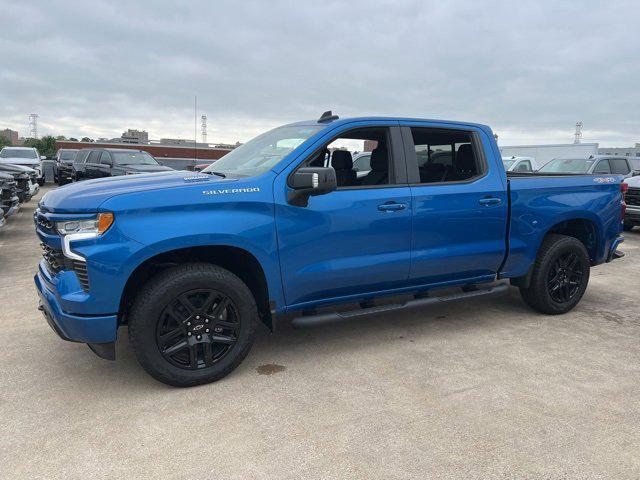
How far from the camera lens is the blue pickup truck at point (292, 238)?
10.3 ft

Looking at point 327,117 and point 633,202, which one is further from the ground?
point 327,117

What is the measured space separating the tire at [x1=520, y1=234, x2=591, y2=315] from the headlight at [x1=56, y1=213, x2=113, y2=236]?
3868 mm

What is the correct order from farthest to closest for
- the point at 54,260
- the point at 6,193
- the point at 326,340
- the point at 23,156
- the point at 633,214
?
the point at 23,156 → the point at 633,214 → the point at 6,193 → the point at 326,340 → the point at 54,260

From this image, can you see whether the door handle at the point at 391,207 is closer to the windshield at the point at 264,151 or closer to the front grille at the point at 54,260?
the windshield at the point at 264,151

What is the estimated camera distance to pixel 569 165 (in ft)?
44.2

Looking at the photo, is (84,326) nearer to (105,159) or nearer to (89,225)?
(89,225)

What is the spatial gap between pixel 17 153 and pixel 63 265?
22.3m

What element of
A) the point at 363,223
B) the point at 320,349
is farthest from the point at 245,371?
the point at 363,223

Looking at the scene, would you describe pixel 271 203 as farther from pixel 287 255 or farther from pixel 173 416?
pixel 173 416

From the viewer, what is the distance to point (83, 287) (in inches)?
122

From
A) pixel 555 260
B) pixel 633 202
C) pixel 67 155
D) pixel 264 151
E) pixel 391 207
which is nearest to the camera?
pixel 391 207

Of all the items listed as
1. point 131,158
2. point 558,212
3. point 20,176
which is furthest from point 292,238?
point 131,158

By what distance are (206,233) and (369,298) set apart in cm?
147

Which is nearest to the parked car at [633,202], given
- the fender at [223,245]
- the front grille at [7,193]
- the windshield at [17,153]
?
the fender at [223,245]
